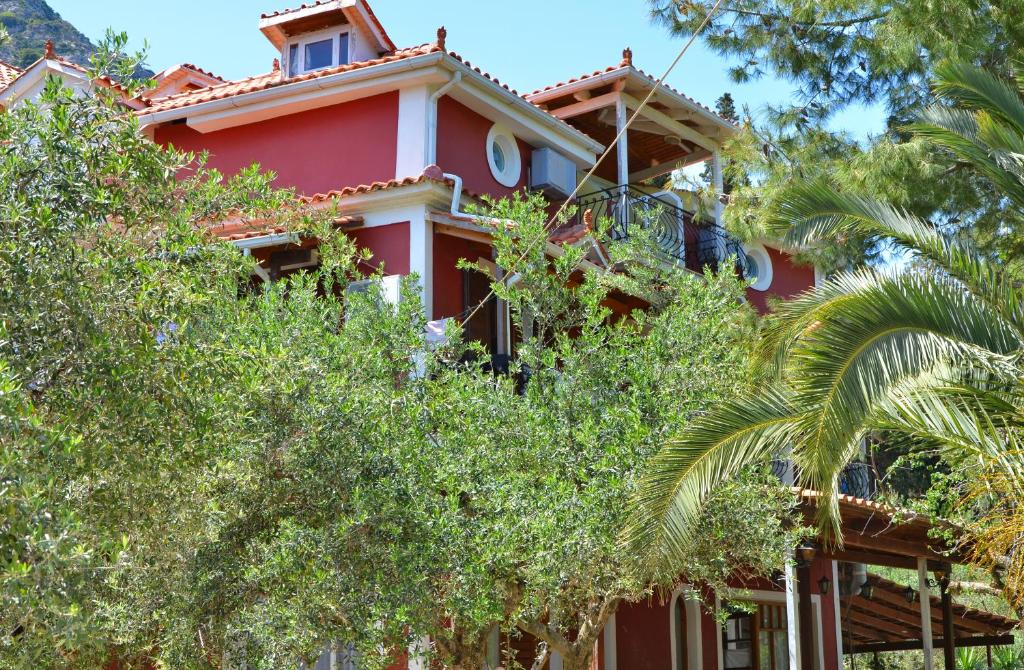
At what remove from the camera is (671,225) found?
18188 millimetres

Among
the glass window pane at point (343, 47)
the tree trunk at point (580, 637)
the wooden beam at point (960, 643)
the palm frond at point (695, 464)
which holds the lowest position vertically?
the tree trunk at point (580, 637)

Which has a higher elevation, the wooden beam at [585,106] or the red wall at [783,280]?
the wooden beam at [585,106]

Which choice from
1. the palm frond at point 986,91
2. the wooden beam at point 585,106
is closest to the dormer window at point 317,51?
the wooden beam at point 585,106

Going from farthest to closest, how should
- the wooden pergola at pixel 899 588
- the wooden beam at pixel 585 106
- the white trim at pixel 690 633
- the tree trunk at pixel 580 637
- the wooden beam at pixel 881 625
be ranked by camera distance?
1. the wooden beam at pixel 881 625
2. the wooden beam at pixel 585 106
3. the white trim at pixel 690 633
4. the wooden pergola at pixel 899 588
5. the tree trunk at pixel 580 637

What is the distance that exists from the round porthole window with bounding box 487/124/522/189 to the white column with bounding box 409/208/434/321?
263 cm

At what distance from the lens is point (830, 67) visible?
13.5 m

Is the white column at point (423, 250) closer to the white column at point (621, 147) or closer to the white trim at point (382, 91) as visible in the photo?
the white trim at point (382, 91)

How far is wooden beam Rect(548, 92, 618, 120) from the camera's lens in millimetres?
17953

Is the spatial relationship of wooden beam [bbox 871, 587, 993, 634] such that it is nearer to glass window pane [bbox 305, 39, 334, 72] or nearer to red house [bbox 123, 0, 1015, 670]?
red house [bbox 123, 0, 1015, 670]

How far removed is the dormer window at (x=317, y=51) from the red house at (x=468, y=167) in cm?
2

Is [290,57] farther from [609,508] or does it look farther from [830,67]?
[609,508]

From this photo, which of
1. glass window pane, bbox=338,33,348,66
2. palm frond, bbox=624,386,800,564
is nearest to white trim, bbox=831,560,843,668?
glass window pane, bbox=338,33,348,66

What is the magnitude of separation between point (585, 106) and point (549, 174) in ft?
6.18

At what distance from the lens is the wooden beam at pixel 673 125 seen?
18.2 meters
